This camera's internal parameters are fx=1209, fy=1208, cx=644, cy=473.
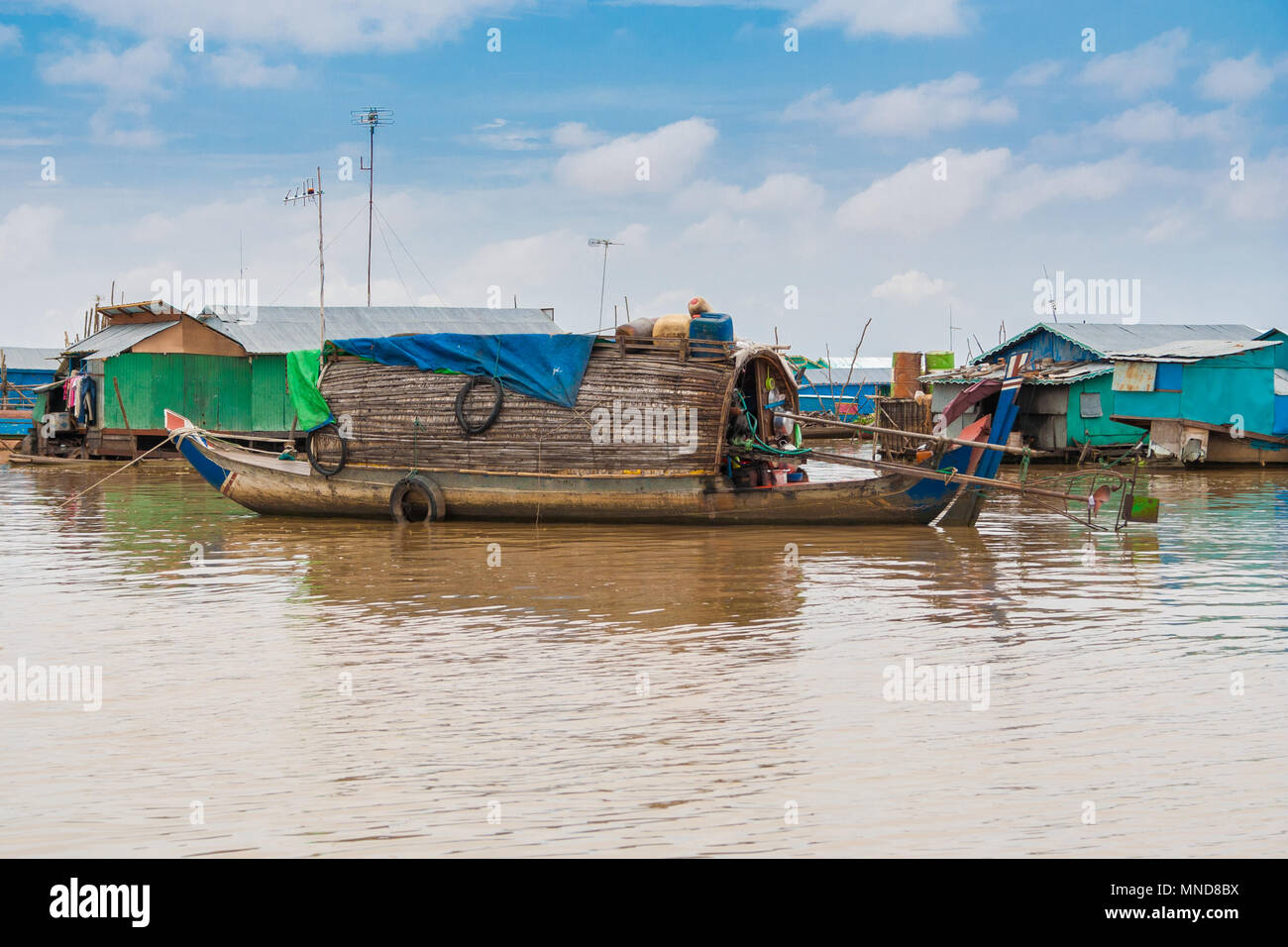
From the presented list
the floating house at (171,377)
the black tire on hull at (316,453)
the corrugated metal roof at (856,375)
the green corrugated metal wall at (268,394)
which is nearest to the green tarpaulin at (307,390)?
the black tire on hull at (316,453)

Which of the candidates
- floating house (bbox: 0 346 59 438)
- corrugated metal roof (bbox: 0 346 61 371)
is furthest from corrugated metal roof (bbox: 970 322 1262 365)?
corrugated metal roof (bbox: 0 346 61 371)

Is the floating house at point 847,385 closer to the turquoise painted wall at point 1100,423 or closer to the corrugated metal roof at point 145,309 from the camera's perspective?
the turquoise painted wall at point 1100,423

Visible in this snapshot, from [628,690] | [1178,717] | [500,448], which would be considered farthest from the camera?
[500,448]

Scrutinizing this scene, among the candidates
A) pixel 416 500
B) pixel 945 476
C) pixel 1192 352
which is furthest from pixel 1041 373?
pixel 416 500

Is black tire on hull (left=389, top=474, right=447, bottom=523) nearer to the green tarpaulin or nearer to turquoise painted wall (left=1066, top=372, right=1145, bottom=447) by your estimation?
the green tarpaulin

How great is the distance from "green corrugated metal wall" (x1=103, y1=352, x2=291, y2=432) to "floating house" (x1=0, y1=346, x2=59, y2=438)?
9.24m

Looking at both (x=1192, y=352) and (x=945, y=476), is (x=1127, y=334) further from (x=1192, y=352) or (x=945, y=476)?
(x=945, y=476)

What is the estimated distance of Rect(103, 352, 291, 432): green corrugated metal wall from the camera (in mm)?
26891

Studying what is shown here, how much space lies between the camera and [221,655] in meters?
7.38
